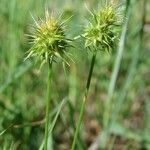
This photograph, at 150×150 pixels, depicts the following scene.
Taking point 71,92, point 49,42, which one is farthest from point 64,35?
point 71,92

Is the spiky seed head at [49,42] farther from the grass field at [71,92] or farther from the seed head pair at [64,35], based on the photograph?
the grass field at [71,92]

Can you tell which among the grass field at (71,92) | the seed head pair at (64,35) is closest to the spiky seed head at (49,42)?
the seed head pair at (64,35)

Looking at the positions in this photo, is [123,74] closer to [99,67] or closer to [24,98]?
[99,67]

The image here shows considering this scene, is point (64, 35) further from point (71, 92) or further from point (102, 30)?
point (71, 92)

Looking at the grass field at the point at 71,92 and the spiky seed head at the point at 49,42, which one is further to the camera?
the grass field at the point at 71,92

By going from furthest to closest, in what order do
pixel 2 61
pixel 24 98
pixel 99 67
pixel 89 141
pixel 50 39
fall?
1. pixel 99 67
2. pixel 89 141
3. pixel 2 61
4. pixel 24 98
5. pixel 50 39

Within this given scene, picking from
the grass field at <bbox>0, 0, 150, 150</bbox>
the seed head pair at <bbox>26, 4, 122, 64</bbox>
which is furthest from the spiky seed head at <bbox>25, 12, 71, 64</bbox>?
the grass field at <bbox>0, 0, 150, 150</bbox>

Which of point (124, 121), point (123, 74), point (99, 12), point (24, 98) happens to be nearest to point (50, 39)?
point (99, 12)

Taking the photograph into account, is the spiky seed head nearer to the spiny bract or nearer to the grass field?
the spiny bract
